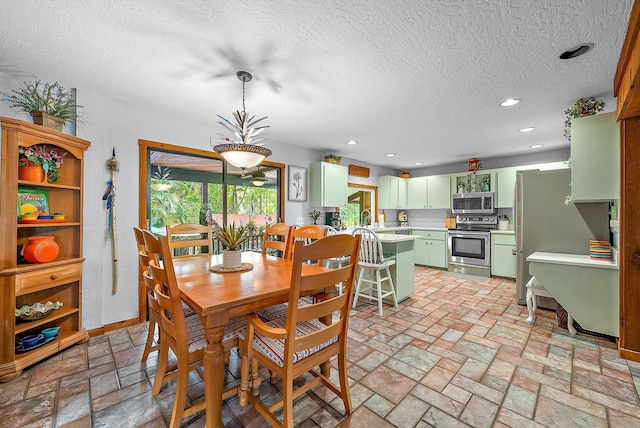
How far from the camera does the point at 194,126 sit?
3377 mm

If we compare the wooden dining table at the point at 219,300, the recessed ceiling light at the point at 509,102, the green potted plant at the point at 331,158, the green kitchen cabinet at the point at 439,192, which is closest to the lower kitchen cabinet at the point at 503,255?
the green kitchen cabinet at the point at 439,192

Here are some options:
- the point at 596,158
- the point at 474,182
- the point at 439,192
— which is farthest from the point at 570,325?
the point at 439,192

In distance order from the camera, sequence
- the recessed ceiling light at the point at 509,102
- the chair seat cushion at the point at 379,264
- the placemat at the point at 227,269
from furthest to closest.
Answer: the chair seat cushion at the point at 379,264 < the recessed ceiling light at the point at 509,102 < the placemat at the point at 227,269

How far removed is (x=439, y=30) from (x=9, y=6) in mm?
2524

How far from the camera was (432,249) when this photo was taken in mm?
5770

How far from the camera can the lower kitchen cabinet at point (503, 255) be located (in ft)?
15.4

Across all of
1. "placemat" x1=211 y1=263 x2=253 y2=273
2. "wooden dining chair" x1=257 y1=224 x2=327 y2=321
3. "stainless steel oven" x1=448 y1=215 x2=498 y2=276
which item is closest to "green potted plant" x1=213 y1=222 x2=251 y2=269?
"placemat" x1=211 y1=263 x2=253 y2=273

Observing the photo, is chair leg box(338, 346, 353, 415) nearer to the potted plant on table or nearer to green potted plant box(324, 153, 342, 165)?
the potted plant on table

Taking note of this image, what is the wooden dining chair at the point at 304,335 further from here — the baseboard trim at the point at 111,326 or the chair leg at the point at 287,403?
the baseboard trim at the point at 111,326

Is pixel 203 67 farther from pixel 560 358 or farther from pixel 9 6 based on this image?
pixel 560 358

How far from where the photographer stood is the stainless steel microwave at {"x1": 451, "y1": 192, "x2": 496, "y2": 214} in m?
5.14

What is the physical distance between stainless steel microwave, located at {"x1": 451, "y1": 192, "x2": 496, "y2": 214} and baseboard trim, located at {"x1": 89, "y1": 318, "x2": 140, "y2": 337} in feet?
18.5

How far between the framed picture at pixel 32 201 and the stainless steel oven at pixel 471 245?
5.94 metres

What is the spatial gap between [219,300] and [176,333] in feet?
1.02
